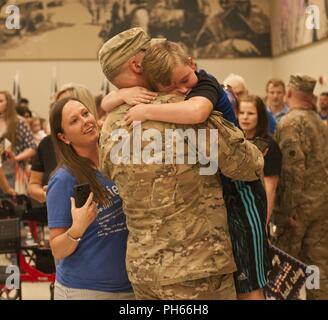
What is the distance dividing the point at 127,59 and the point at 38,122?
31.3 ft

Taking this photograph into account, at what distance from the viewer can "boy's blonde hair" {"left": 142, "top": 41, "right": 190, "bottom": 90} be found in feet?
8.36

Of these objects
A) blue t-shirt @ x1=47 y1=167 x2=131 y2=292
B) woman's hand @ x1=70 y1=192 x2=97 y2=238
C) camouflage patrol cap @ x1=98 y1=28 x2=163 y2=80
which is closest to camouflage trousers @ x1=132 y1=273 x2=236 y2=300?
blue t-shirt @ x1=47 y1=167 x2=131 y2=292

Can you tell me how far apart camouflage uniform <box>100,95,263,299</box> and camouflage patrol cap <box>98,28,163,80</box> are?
23 centimetres

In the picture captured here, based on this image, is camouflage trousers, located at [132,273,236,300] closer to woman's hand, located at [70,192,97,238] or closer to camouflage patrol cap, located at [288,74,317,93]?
woman's hand, located at [70,192,97,238]

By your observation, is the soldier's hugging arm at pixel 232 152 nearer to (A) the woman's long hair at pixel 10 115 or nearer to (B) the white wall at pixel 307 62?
(A) the woman's long hair at pixel 10 115

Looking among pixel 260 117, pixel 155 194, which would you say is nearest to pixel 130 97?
pixel 155 194

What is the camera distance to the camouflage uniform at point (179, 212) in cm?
253

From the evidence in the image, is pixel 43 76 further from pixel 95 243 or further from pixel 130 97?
pixel 130 97

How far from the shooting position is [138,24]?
648 inches

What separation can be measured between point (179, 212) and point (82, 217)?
45 cm

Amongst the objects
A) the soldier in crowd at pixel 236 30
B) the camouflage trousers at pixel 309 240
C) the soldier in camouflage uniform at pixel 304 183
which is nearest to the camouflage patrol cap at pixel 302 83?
the soldier in camouflage uniform at pixel 304 183

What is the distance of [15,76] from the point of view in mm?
17094

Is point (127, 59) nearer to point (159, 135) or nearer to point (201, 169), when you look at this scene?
point (159, 135)
